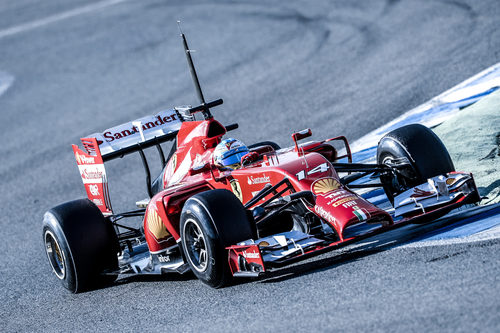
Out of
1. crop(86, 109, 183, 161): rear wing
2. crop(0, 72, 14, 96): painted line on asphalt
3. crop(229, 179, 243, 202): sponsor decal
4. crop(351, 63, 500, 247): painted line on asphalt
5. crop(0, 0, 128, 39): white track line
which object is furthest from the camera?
crop(0, 0, 128, 39): white track line

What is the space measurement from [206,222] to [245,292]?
0.64m

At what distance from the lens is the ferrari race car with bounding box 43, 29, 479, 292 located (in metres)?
6.38

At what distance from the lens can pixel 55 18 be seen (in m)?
24.9

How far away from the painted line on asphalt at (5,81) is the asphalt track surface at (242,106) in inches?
2.6

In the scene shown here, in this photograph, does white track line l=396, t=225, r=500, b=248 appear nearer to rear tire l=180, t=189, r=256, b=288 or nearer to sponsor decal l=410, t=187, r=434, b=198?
sponsor decal l=410, t=187, r=434, b=198

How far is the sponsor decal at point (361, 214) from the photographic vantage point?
20.6 ft

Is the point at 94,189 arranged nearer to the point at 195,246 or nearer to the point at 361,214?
the point at 195,246

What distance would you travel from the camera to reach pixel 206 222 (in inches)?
253

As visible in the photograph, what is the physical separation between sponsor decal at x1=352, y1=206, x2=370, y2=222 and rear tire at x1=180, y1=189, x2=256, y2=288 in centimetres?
86

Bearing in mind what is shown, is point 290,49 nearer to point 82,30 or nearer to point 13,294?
point 82,30

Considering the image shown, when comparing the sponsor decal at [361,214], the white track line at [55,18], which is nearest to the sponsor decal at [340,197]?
the sponsor decal at [361,214]

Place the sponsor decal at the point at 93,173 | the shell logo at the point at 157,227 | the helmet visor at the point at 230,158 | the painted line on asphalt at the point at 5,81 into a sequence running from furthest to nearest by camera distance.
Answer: the painted line on asphalt at the point at 5,81 → the sponsor decal at the point at 93,173 → the helmet visor at the point at 230,158 → the shell logo at the point at 157,227

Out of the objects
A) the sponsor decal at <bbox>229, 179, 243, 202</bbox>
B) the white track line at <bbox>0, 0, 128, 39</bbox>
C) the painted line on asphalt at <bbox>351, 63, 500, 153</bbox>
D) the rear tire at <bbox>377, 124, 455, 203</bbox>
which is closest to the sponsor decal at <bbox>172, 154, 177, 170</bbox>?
the sponsor decal at <bbox>229, 179, 243, 202</bbox>

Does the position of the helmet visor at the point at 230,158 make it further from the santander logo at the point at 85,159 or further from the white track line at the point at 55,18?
the white track line at the point at 55,18
